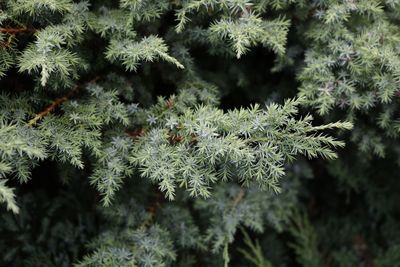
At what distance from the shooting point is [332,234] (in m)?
1.86

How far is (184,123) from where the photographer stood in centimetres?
112

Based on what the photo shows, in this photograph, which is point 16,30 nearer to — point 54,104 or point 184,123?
point 54,104

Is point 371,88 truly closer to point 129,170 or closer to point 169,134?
point 169,134

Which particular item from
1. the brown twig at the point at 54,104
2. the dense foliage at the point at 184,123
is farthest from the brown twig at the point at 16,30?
the brown twig at the point at 54,104

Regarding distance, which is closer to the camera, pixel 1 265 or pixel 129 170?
pixel 129 170

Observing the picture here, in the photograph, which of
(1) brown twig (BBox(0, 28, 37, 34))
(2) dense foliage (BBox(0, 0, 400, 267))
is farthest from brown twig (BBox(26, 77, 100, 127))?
(1) brown twig (BBox(0, 28, 37, 34))

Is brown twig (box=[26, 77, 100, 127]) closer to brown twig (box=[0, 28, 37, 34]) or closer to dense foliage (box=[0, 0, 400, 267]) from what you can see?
dense foliage (box=[0, 0, 400, 267])

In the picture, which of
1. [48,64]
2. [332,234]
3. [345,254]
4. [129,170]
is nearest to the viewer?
[48,64]

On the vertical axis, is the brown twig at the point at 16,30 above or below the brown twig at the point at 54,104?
above

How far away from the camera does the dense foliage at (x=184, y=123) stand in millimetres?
1068

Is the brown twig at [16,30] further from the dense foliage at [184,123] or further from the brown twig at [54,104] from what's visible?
the brown twig at [54,104]

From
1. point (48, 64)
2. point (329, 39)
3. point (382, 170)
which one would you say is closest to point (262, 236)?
point (382, 170)

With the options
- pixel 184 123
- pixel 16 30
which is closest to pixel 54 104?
pixel 16 30

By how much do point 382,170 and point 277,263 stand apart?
1.87 ft
